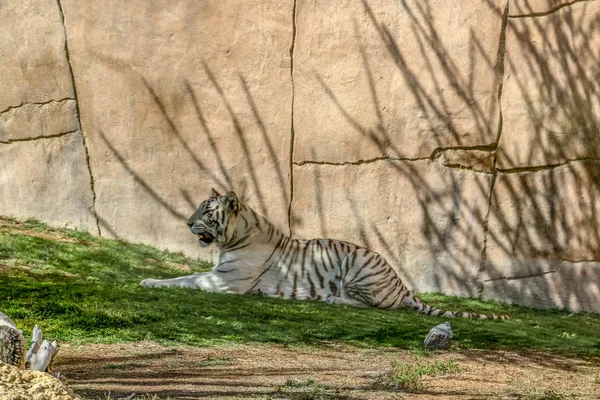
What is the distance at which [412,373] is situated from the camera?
214 inches

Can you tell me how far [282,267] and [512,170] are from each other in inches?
95.8

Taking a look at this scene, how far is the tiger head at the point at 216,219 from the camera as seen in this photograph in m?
9.38

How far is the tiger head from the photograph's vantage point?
938cm

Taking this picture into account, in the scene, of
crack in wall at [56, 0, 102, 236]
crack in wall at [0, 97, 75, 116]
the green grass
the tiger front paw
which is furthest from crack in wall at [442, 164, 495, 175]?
crack in wall at [0, 97, 75, 116]

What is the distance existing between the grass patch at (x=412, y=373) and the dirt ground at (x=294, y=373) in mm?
54

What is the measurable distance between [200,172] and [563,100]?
3628mm

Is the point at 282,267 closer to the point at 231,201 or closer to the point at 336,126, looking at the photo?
the point at 231,201

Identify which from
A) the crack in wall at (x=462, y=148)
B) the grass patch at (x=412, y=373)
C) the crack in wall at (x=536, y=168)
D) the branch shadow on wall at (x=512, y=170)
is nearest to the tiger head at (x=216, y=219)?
the branch shadow on wall at (x=512, y=170)

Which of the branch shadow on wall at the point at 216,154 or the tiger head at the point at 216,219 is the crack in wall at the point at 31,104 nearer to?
the branch shadow on wall at the point at 216,154

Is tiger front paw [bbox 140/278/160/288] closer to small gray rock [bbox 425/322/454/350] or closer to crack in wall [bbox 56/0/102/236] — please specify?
crack in wall [bbox 56/0/102/236]

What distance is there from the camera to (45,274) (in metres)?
8.59

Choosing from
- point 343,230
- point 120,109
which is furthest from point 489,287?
point 120,109

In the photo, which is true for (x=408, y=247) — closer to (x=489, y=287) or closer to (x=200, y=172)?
(x=489, y=287)

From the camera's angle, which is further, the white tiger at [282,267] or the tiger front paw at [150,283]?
the white tiger at [282,267]
